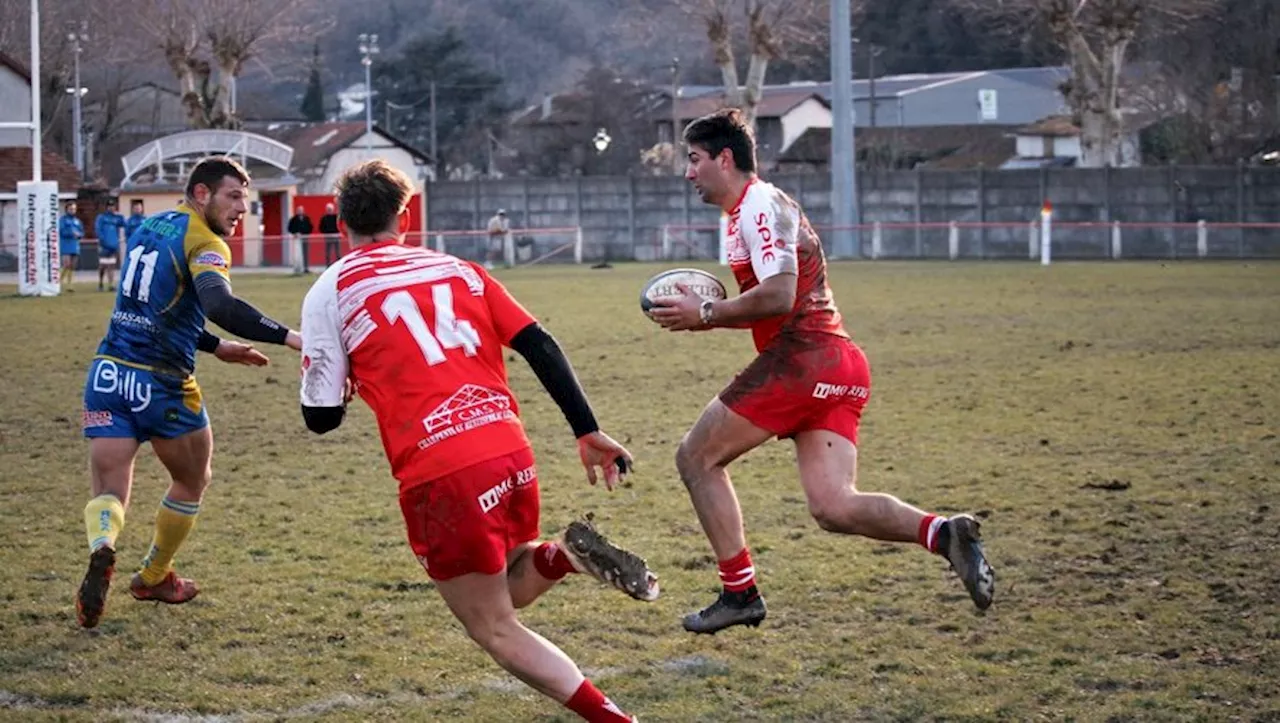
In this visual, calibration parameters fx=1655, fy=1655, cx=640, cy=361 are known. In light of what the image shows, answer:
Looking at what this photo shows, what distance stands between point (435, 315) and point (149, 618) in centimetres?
299

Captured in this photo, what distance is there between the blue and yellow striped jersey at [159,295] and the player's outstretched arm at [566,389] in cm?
253

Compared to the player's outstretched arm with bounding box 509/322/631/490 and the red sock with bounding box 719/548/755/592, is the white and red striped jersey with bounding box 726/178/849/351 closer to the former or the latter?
the red sock with bounding box 719/548/755/592

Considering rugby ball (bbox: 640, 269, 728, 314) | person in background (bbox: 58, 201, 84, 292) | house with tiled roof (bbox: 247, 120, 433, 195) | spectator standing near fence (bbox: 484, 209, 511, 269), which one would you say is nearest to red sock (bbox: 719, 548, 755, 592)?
rugby ball (bbox: 640, 269, 728, 314)

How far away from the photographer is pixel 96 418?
23.6 ft

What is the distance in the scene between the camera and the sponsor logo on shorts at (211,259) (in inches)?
276

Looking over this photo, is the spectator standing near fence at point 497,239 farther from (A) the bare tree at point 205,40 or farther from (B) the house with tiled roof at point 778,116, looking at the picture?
(B) the house with tiled roof at point 778,116

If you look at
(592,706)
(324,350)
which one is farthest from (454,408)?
(592,706)

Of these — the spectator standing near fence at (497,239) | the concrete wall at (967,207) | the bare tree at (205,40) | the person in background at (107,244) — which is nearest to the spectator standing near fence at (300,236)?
the spectator standing near fence at (497,239)

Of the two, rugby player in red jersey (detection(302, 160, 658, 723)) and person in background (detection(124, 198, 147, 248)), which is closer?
rugby player in red jersey (detection(302, 160, 658, 723))

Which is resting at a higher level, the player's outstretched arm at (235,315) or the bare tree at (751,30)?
the bare tree at (751,30)

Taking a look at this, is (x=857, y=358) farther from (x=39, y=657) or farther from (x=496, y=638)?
(x=39, y=657)

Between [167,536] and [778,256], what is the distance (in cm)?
304

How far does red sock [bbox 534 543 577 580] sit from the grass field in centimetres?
78

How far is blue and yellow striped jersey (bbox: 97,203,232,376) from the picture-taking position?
23.5ft
